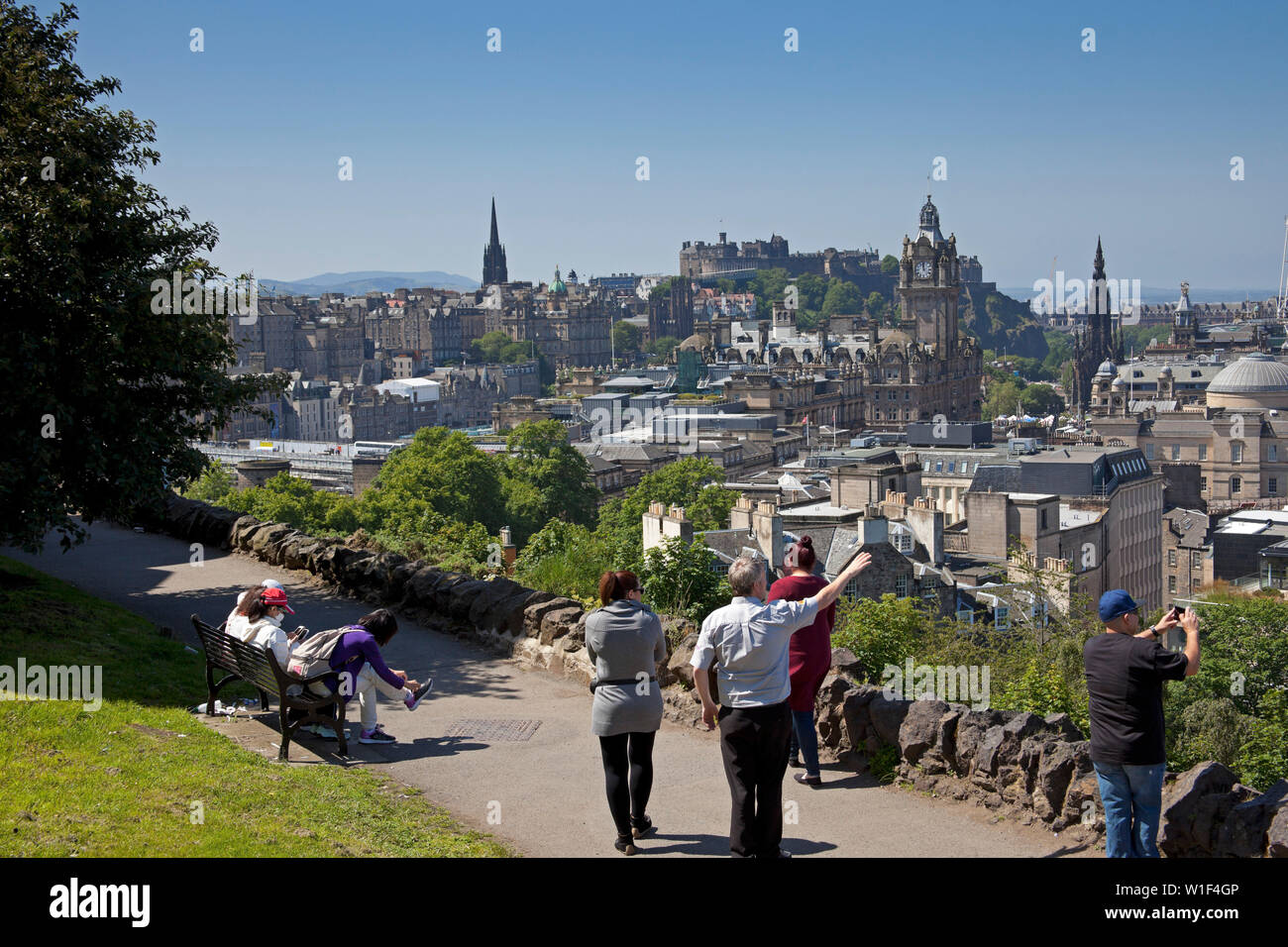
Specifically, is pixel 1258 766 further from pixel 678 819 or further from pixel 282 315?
pixel 282 315

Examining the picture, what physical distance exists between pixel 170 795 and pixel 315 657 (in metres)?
1.67

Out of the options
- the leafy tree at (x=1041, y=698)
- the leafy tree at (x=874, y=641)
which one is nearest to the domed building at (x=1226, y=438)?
the leafy tree at (x=874, y=641)

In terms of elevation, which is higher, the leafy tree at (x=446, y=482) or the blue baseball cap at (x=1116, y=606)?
the blue baseball cap at (x=1116, y=606)

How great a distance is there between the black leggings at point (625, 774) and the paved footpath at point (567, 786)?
0.23 meters

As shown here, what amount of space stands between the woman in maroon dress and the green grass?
2116 mm

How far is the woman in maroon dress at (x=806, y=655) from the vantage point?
845 cm

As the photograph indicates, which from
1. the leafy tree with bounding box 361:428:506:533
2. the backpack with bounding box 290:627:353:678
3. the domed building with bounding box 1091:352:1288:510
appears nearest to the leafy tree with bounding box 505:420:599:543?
the leafy tree with bounding box 361:428:506:533

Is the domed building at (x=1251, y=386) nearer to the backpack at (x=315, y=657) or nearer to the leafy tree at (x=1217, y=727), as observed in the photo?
the leafy tree at (x=1217, y=727)

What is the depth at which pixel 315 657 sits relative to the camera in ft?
31.5

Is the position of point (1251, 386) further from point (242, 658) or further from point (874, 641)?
point (242, 658)

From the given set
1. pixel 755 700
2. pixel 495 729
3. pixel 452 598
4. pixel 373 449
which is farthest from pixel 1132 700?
pixel 373 449
